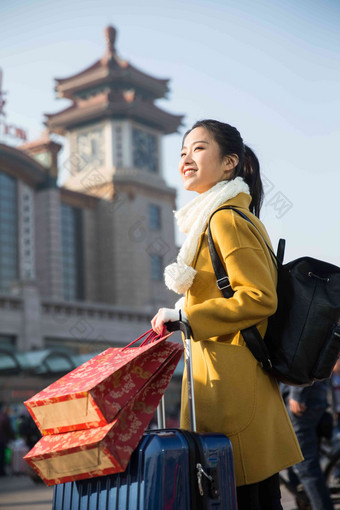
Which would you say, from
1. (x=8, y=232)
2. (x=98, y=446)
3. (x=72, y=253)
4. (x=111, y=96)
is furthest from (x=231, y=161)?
(x=111, y=96)

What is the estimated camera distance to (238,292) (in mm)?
2330

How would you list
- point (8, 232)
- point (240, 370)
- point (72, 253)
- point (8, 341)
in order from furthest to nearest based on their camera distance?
point (72, 253), point (8, 232), point (8, 341), point (240, 370)

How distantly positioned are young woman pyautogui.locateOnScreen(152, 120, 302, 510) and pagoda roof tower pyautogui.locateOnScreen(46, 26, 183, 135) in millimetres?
49710

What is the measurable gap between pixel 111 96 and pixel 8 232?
52.7 ft

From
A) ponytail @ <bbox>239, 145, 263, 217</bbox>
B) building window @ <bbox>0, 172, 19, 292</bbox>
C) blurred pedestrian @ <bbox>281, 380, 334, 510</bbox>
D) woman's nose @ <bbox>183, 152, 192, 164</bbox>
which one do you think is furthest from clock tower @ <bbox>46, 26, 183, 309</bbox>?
woman's nose @ <bbox>183, 152, 192, 164</bbox>

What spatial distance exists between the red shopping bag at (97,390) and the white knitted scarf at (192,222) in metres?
0.23

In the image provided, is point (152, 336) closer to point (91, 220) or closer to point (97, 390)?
point (97, 390)

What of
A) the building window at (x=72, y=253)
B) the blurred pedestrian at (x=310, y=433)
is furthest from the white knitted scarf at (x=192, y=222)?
the building window at (x=72, y=253)

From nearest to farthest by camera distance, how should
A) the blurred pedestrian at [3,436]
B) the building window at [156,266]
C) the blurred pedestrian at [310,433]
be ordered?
the blurred pedestrian at [310,433]
the blurred pedestrian at [3,436]
the building window at [156,266]

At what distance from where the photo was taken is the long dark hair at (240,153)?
2689 millimetres

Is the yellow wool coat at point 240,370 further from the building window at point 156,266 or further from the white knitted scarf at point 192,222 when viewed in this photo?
the building window at point 156,266

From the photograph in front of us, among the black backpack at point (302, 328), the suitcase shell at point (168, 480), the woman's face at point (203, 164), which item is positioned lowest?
the suitcase shell at point (168, 480)

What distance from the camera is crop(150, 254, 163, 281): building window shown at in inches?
1916

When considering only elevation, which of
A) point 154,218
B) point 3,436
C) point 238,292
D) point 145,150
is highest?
point 145,150
